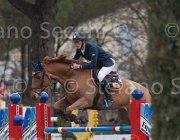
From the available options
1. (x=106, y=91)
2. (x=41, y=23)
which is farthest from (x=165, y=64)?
(x=41, y=23)

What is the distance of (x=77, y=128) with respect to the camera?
28.9 ft

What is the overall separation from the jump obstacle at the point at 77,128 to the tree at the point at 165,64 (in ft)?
10.8

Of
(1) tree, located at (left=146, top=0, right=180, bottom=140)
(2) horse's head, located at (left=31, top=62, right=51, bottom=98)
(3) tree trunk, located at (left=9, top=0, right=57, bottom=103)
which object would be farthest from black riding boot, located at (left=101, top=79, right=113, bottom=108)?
(1) tree, located at (left=146, top=0, right=180, bottom=140)

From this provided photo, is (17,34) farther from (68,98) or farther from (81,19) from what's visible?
(68,98)

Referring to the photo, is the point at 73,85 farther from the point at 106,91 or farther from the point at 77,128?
the point at 77,128

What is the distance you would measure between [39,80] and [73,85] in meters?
0.62

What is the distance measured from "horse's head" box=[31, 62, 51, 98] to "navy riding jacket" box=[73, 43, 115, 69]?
66cm

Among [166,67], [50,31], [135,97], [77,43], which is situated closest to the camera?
[166,67]

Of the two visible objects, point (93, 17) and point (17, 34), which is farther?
point (93, 17)

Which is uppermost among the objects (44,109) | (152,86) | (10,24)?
(10,24)

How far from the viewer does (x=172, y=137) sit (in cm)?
423

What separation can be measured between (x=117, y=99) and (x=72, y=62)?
3.42ft

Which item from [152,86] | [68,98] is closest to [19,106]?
[68,98]

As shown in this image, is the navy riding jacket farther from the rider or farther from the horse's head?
the horse's head
